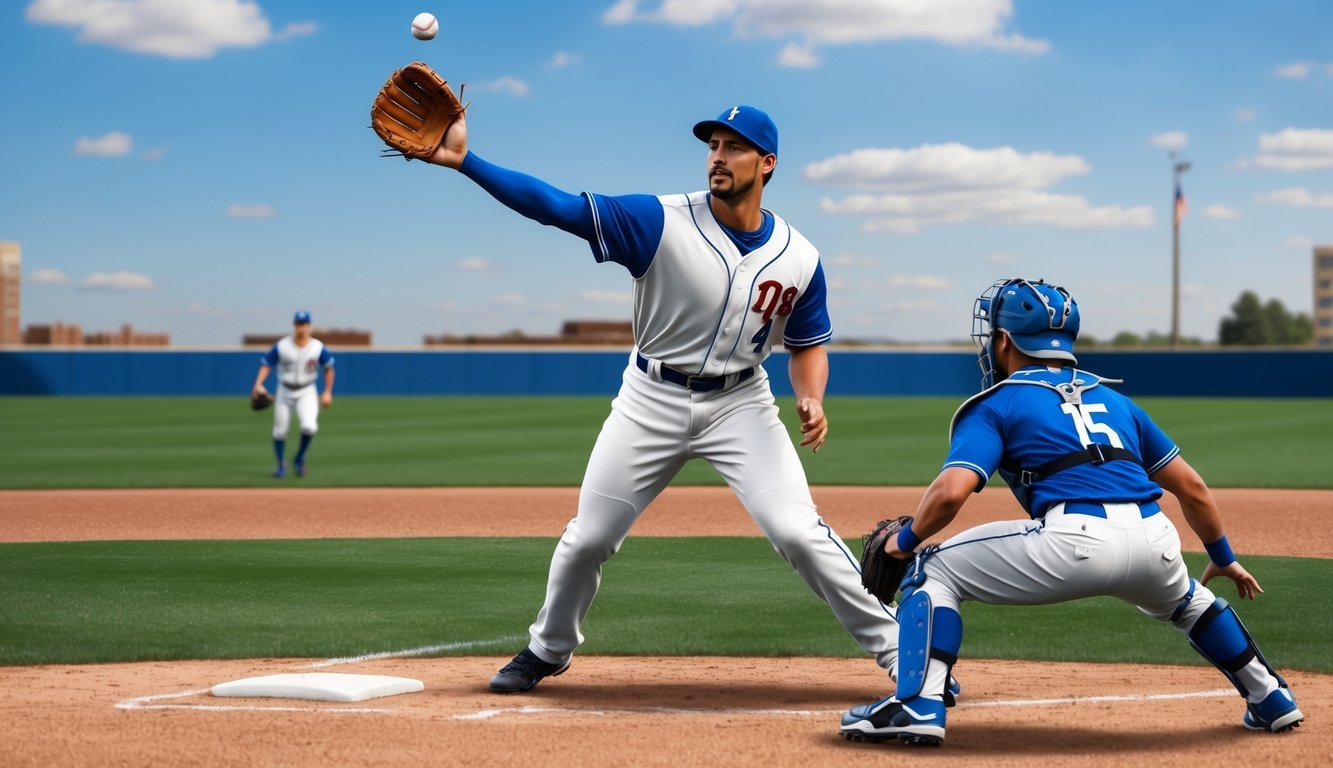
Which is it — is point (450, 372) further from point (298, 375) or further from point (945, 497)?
point (945, 497)

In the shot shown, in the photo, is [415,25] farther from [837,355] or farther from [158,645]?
[837,355]

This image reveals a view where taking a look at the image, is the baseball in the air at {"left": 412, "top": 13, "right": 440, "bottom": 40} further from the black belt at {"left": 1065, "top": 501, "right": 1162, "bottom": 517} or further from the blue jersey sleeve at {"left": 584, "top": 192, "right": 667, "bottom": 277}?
the black belt at {"left": 1065, "top": 501, "right": 1162, "bottom": 517}

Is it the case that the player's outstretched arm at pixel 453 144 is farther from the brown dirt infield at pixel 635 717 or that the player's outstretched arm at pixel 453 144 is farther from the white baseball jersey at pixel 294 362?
the white baseball jersey at pixel 294 362

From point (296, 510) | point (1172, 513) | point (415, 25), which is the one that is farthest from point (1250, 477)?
point (415, 25)

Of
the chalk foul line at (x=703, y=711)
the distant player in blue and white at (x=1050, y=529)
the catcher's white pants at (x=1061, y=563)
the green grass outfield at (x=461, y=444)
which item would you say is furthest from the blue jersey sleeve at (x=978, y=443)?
the green grass outfield at (x=461, y=444)

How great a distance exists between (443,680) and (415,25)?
2.44 metres

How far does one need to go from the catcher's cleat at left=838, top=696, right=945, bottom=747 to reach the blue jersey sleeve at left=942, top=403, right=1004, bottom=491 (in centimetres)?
67

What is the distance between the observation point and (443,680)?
212 inches

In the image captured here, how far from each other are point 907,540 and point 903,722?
538 mm

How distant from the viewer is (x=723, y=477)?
503cm

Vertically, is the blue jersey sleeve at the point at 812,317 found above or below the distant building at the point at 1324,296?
below

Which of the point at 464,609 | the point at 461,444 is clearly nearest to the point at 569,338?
the point at 461,444

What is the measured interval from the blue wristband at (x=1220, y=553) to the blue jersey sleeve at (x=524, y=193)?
2314 millimetres

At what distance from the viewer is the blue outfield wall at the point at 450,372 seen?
42.9m
